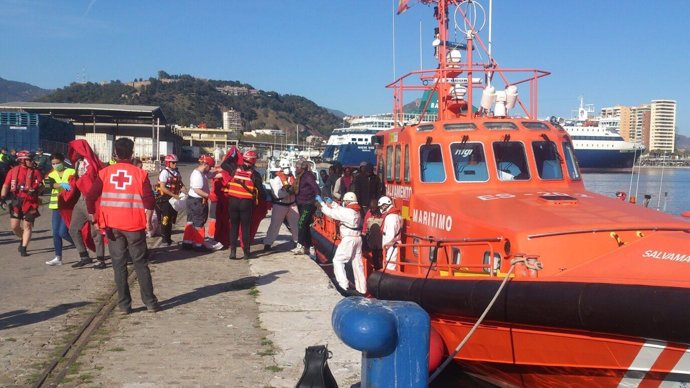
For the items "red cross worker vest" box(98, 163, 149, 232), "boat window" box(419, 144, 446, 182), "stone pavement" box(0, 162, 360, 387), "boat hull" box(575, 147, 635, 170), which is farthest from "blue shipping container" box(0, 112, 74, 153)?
"boat hull" box(575, 147, 635, 170)

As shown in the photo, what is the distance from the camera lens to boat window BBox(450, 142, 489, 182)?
27.3 ft

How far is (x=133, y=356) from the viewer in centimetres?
594

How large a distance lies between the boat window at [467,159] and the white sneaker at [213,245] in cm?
544

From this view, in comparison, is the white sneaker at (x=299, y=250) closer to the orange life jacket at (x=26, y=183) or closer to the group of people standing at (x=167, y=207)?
the group of people standing at (x=167, y=207)

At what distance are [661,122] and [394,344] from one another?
230 feet

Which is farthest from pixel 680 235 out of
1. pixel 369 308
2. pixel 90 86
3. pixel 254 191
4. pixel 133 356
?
pixel 90 86

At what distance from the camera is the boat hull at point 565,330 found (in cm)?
456

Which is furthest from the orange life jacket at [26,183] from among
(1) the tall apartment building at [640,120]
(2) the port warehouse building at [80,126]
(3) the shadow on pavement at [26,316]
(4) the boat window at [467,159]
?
(1) the tall apartment building at [640,120]

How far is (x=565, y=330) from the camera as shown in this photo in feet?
16.7

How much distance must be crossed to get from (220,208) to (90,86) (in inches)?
7896

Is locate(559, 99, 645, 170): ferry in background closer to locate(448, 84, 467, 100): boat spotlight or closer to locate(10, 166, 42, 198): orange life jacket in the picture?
locate(448, 84, 467, 100): boat spotlight

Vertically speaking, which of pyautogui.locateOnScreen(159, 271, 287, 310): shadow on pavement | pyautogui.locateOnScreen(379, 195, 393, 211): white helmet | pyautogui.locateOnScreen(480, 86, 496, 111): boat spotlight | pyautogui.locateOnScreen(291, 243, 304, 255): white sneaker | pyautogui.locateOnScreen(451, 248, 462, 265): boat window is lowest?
pyautogui.locateOnScreen(291, 243, 304, 255): white sneaker

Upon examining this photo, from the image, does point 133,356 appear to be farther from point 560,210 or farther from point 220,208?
point 220,208

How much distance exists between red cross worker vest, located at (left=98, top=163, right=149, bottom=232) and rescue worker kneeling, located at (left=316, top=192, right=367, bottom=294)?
308cm
